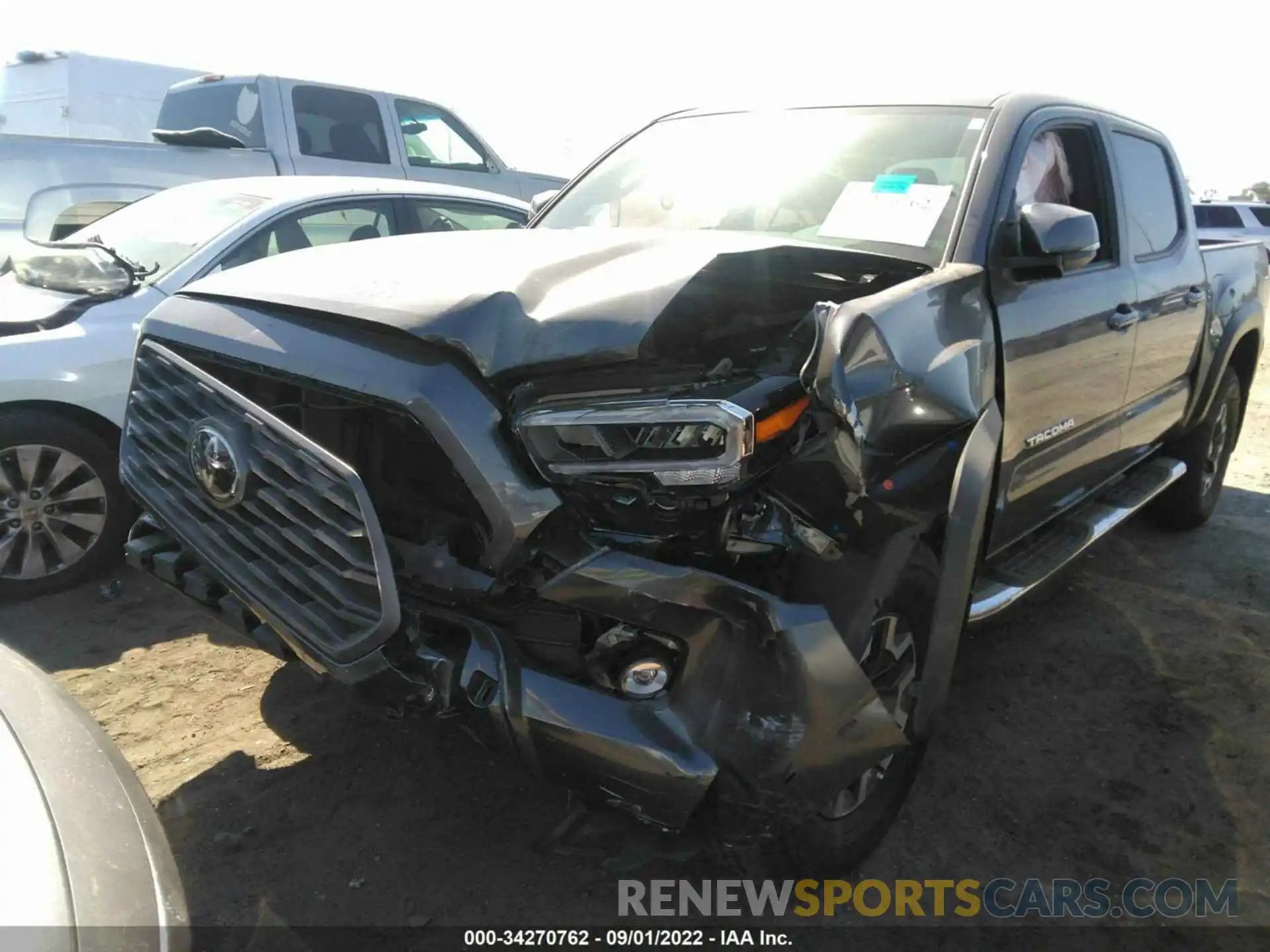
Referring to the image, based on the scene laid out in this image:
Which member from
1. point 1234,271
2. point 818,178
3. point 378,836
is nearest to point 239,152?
point 818,178

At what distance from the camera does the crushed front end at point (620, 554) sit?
5.97 ft

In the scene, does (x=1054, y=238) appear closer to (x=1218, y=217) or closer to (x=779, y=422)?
(x=779, y=422)

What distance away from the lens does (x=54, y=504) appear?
3742 mm

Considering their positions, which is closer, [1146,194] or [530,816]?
[530,816]

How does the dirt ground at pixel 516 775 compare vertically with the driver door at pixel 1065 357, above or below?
below

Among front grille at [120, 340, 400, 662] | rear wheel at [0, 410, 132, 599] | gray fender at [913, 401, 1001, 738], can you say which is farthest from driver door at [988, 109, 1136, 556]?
rear wheel at [0, 410, 132, 599]

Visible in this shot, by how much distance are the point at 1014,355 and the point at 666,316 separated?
1.15 metres

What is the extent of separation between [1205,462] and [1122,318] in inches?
80.8

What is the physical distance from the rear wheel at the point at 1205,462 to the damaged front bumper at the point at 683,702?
3681 millimetres

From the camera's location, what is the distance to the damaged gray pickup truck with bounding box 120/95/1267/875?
1839 mm

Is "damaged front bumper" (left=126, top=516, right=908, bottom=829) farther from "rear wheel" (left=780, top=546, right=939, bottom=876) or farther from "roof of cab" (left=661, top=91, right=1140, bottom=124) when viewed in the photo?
"roof of cab" (left=661, top=91, right=1140, bottom=124)

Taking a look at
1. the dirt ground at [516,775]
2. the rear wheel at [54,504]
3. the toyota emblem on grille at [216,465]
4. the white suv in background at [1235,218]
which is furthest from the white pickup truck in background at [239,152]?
the white suv in background at [1235,218]

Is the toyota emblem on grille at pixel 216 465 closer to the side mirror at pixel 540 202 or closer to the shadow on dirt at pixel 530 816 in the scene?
the shadow on dirt at pixel 530 816

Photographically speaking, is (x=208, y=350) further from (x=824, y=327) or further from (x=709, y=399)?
(x=824, y=327)
